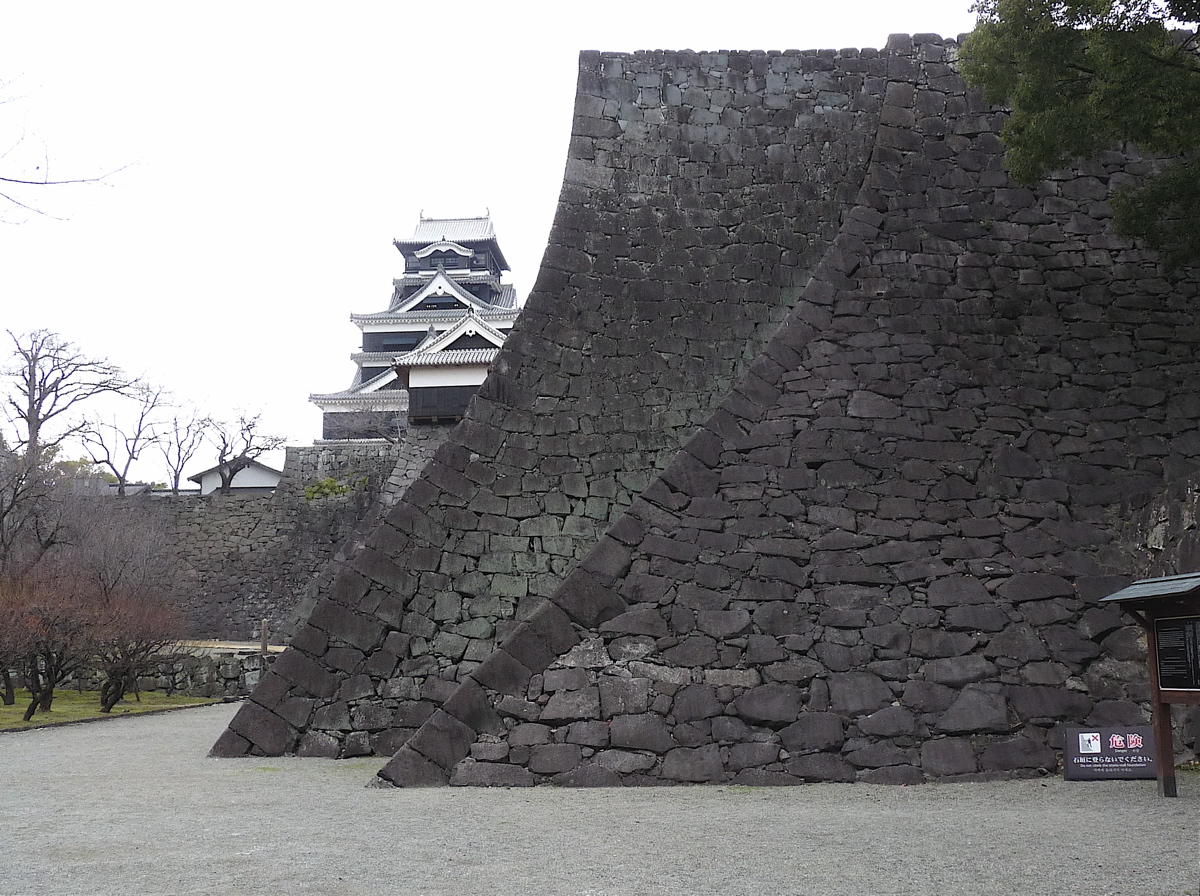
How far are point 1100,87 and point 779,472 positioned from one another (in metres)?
3.74

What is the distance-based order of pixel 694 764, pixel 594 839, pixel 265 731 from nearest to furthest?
1. pixel 594 839
2. pixel 694 764
3. pixel 265 731

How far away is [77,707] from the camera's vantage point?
15.2m

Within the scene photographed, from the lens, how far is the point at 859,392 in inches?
338

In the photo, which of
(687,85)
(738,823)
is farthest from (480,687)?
(687,85)

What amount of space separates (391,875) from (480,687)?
2749 millimetres

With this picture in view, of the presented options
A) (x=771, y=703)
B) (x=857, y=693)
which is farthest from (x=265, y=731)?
(x=857, y=693)

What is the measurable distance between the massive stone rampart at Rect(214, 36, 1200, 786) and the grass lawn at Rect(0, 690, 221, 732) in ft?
17.5

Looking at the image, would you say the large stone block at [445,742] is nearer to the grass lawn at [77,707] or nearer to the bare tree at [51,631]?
the grass lawn at [77,707]

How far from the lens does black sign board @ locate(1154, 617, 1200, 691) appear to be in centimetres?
585

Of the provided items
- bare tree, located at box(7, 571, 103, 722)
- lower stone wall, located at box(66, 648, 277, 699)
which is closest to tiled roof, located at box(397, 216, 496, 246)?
lower stone wall, located at box(66, 648, 277, 699)

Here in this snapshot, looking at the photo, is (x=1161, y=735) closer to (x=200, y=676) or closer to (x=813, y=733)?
(x=813, y=733)

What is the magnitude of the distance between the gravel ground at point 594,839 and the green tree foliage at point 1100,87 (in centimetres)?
468

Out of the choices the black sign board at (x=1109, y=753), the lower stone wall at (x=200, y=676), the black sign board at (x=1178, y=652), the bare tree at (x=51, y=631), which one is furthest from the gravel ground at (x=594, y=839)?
the lower stone wall at (x=200, y=676)

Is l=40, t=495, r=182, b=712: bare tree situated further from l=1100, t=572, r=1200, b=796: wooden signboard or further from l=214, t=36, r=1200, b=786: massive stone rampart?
l=1100, t=572, r=1200, b=796: wooden signboard
